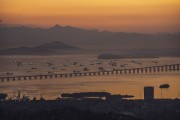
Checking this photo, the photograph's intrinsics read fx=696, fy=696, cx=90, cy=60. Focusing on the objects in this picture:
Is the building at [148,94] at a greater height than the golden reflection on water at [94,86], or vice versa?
the building at [148,94]

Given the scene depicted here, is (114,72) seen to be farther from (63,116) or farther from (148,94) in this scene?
(63,116)

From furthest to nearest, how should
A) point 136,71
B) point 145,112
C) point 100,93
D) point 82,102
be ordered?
point 136,71 → point 100,93 → point 82,102 → point 145,112

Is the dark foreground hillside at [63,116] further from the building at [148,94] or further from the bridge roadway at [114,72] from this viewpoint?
the bridge roadway at [114,72]

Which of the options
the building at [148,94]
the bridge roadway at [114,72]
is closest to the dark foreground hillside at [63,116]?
the building at [148,94]

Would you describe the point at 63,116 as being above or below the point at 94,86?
above

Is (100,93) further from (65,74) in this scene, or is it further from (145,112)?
(65,74)

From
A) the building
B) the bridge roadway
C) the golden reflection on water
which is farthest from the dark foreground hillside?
the bridge roadway

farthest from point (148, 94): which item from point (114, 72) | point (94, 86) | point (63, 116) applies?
point (114, 72)

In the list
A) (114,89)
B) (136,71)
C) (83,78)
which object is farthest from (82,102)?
(136,71)

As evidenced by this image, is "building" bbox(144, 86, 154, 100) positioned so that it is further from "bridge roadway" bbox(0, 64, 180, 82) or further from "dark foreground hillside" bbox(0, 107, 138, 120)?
"bridge roadway" bbox(0, 64, 180, 82)
